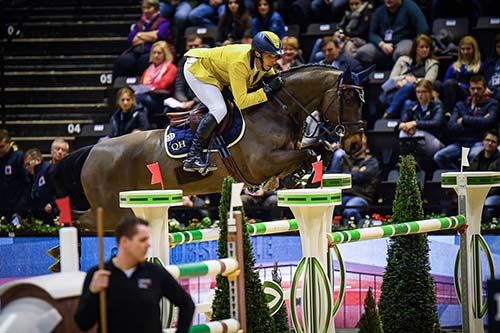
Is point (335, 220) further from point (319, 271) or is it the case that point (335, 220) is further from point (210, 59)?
point (319, 271)

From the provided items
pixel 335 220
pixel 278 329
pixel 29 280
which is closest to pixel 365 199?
pixel 335 220

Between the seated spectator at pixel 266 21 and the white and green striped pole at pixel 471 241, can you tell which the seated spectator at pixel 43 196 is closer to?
the seated spectator at pixel 266 21

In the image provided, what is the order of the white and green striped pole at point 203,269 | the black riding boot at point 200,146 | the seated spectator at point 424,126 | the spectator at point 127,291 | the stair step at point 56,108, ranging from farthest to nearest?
1. the stair step at point 56,108
2. the seated spectator at point 424,126
3. the black riding boot at point 200,146
4. the white and green striped pole at point 203,269
5. the spectator at point 127,291

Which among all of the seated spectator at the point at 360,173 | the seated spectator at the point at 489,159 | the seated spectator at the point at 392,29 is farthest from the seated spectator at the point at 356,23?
the seated spectator at the point at 489,159

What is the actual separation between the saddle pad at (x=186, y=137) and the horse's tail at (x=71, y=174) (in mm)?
1084

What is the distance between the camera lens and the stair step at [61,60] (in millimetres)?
16344

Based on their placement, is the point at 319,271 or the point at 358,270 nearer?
the point at 319,271

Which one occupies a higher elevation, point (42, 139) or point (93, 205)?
point (42, 139)

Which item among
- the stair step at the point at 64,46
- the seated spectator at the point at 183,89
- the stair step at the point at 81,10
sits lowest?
the seated spectator at the point at 183,89

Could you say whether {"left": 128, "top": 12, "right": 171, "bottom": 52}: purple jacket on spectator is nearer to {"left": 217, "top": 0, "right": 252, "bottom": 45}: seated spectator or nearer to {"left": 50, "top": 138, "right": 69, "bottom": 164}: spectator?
{"left": 217, "top": 0, "right": 252, "bottom": 45}: seated spectator

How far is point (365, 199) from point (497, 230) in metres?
2.53

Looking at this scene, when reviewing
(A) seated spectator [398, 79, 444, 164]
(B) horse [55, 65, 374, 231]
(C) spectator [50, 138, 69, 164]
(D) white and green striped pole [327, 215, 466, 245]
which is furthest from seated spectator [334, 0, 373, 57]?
(D) white and green striped pole [327, 215, 466, 245]

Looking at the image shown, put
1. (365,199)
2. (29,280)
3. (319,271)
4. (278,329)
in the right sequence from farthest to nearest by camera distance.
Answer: (365,199)
(278,329)
(319,271)
(29,280)

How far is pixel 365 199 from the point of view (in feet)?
39.5
